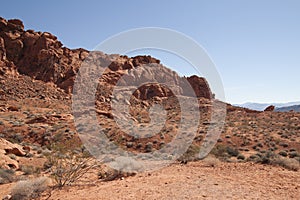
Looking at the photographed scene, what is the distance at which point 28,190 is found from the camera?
6.60 metres

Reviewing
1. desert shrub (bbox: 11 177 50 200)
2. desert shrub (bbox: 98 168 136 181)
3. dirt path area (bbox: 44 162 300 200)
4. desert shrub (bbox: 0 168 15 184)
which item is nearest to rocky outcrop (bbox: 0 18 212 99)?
desert shrub (bbox: 0 168 15 184)

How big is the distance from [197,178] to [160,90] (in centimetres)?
5399

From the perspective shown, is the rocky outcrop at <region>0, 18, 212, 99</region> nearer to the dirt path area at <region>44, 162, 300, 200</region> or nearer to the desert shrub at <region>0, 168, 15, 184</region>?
the desert shrub at <region>0, 168, 15, 184</region>

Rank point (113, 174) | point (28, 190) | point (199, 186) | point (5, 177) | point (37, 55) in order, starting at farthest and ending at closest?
1. point (37, 55)
2. point (5, 177)
3. point (113, 174)
4. point (199, 186)
5. point (28, 190)

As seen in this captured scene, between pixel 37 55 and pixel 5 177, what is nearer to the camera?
pixel 5 177

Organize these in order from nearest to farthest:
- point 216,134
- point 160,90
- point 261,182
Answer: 1. point 261,182
2. point 216,134
3. point 160,90

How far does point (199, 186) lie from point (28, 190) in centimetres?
489

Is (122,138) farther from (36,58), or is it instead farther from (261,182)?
(36,58)

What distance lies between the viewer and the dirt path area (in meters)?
6.40

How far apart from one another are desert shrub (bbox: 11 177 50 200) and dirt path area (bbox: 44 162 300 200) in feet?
1.42

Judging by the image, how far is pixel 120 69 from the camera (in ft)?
212

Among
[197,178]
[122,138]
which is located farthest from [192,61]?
[122,138]

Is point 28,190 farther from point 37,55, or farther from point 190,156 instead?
point 37,55

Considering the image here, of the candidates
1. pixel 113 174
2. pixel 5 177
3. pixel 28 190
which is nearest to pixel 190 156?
pixel 113 174
